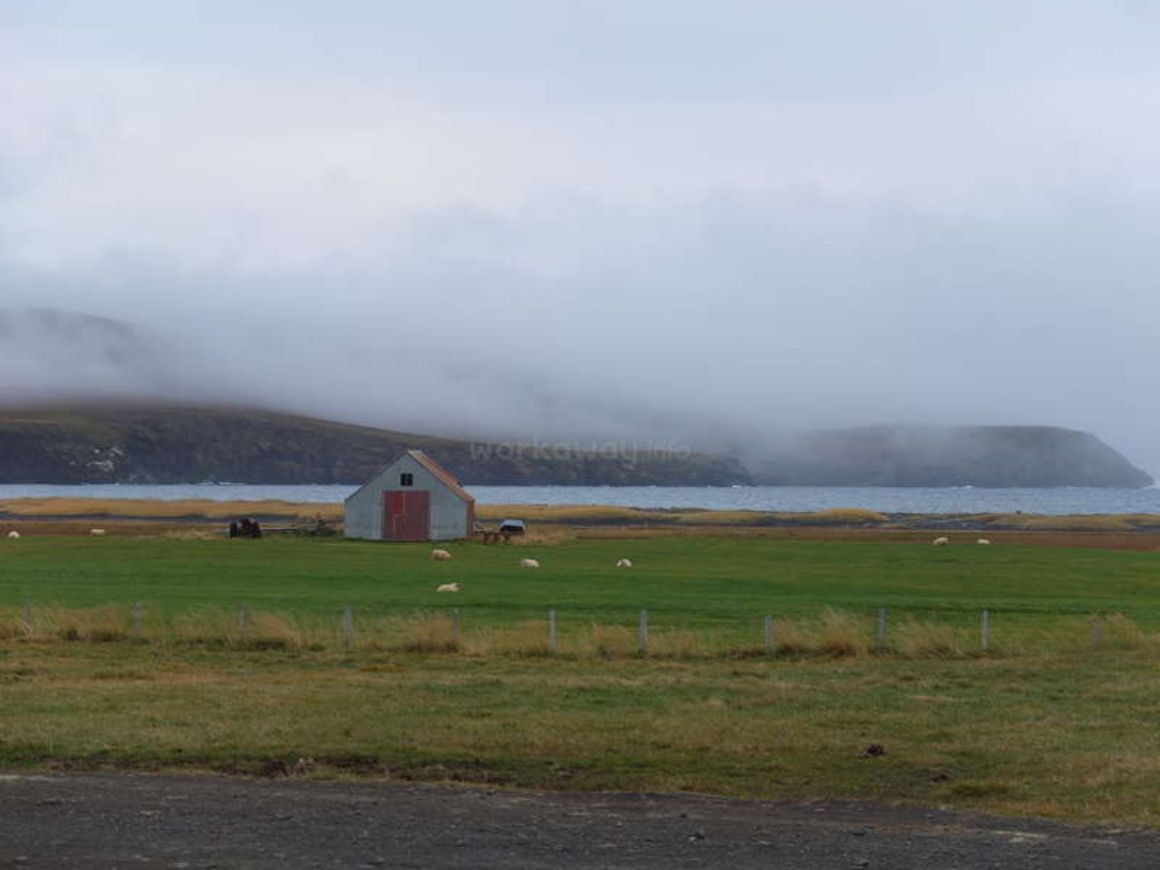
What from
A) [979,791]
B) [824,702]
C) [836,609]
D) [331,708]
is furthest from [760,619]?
[979,791]

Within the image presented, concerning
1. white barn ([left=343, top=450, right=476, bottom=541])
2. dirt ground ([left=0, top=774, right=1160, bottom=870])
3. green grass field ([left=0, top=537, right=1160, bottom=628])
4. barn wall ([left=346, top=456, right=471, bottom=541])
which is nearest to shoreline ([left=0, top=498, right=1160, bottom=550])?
barn wall ([left=346, top=456, right=471, bottom=541])

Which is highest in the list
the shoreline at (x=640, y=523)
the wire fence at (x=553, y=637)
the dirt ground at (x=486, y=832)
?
the dirt ground at (x=486, y=832)

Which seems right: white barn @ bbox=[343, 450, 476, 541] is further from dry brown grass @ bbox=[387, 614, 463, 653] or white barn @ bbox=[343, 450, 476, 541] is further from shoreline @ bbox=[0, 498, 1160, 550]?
dry brown grass @ bbox=[387, 614, 463, 653]

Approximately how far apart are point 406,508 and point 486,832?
81.5 meters

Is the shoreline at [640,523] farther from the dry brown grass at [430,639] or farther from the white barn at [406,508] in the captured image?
the dry brown grass at [430,639]

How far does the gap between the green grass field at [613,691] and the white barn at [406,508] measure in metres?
39.4

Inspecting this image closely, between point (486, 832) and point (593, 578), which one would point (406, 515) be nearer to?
Result: point (593, 578)

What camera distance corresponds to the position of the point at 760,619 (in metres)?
41.2

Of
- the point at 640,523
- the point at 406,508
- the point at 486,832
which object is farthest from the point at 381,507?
the point at 486,832

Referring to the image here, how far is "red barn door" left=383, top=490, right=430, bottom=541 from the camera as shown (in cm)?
9519

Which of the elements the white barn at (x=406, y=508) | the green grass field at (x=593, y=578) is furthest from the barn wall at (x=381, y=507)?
the green grass field at (x=593, y=578)

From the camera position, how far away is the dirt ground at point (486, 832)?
13.3 m

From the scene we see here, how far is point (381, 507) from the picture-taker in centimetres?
9556

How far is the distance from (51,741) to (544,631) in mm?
16746
